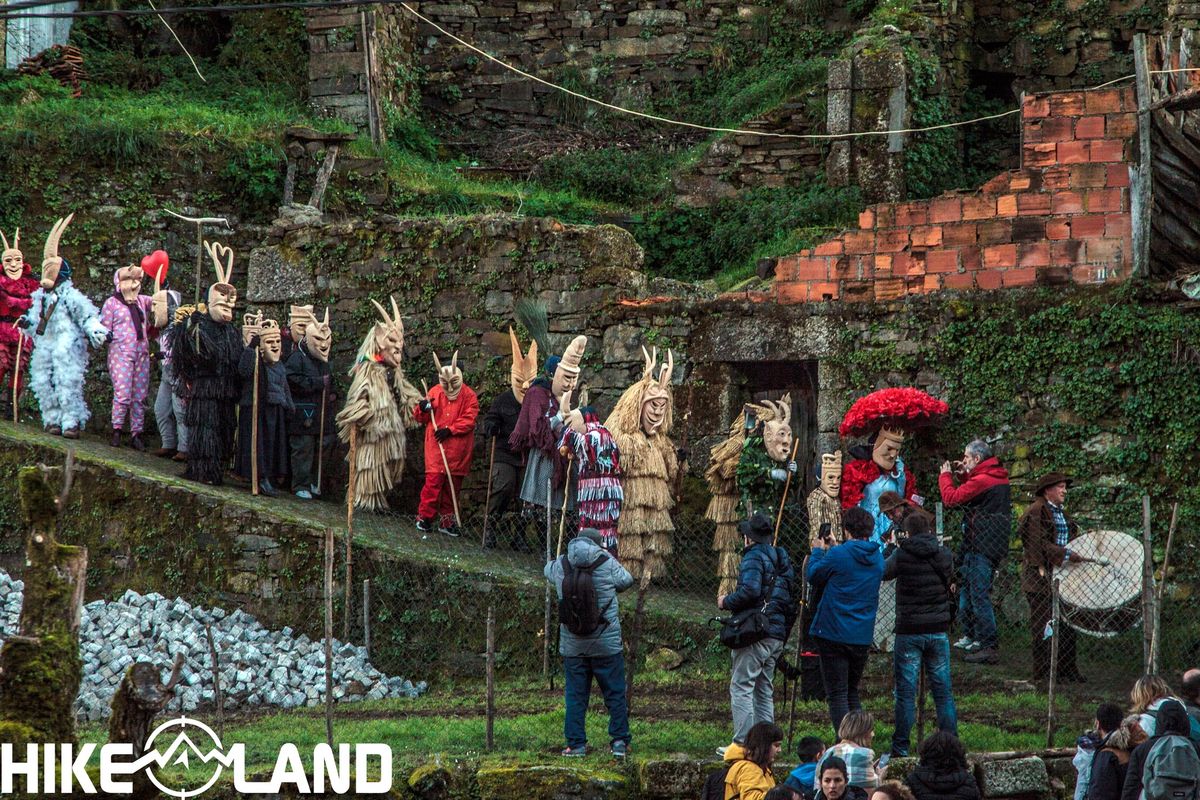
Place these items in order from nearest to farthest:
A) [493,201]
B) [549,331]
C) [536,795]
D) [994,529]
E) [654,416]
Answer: [536,795]
[994,529]
[654,416]
[549,331]
[493,201]

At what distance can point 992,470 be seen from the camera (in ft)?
42.1

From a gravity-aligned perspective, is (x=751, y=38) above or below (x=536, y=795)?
above

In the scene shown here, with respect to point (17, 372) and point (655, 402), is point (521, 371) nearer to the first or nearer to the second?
point (655, 402)

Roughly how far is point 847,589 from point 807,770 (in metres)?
1.73

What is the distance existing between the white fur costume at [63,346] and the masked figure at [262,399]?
1.35 meters

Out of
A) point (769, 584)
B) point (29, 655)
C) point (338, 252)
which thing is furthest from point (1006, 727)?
point (338, 252)

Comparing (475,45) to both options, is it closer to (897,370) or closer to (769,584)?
(897,370)

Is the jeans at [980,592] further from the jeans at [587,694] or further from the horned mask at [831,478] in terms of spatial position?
the jeans at [587,694]

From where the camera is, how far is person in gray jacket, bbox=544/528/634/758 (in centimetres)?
1039

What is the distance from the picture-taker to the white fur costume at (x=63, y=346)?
1555 cm

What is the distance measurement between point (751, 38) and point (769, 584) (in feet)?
40.2

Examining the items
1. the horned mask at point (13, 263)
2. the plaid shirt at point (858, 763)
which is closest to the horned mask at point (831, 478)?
the plaid shirt at point (858, 763)

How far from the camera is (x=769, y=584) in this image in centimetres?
1041

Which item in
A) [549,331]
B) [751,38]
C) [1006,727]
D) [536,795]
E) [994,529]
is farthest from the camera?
[751,38]
